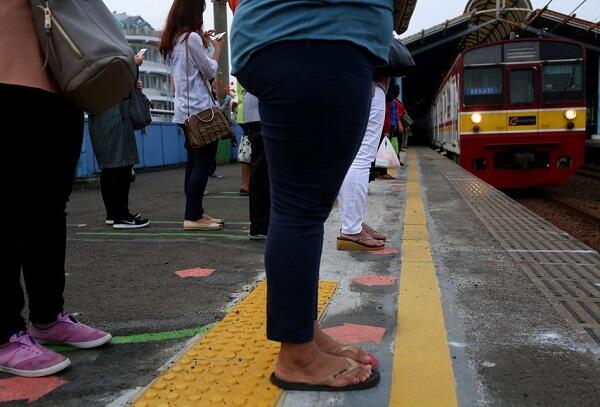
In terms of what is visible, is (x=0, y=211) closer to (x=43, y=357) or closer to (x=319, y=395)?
(x=43, y=357)

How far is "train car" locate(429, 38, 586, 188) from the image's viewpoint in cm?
1029

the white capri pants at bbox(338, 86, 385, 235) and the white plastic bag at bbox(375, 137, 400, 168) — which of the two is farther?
the white plastic bag at bbox(375, 137, 400, 168)

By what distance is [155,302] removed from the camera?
2.81 m

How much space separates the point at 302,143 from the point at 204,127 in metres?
3.09

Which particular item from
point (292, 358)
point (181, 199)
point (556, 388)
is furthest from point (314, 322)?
point (181, 199)

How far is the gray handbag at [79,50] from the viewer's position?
187cm

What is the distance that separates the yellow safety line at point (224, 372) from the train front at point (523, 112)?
9120mm

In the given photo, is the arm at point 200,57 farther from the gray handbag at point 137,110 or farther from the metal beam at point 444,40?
the metal beam at point 444,40

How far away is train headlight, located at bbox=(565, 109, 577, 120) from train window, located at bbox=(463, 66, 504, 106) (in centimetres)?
115

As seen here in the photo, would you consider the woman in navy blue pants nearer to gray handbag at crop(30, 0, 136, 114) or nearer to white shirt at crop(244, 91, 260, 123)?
gray handbag at crop(30, 0, 136, 114)

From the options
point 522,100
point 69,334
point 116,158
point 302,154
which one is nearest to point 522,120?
point 522,100

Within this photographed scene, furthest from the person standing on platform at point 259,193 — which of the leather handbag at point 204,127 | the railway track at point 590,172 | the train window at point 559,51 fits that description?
the railway track at point 590,172

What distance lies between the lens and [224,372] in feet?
6.32

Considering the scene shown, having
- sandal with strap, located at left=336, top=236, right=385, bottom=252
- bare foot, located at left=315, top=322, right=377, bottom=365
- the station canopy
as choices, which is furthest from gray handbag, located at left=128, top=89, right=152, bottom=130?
the station canopy
